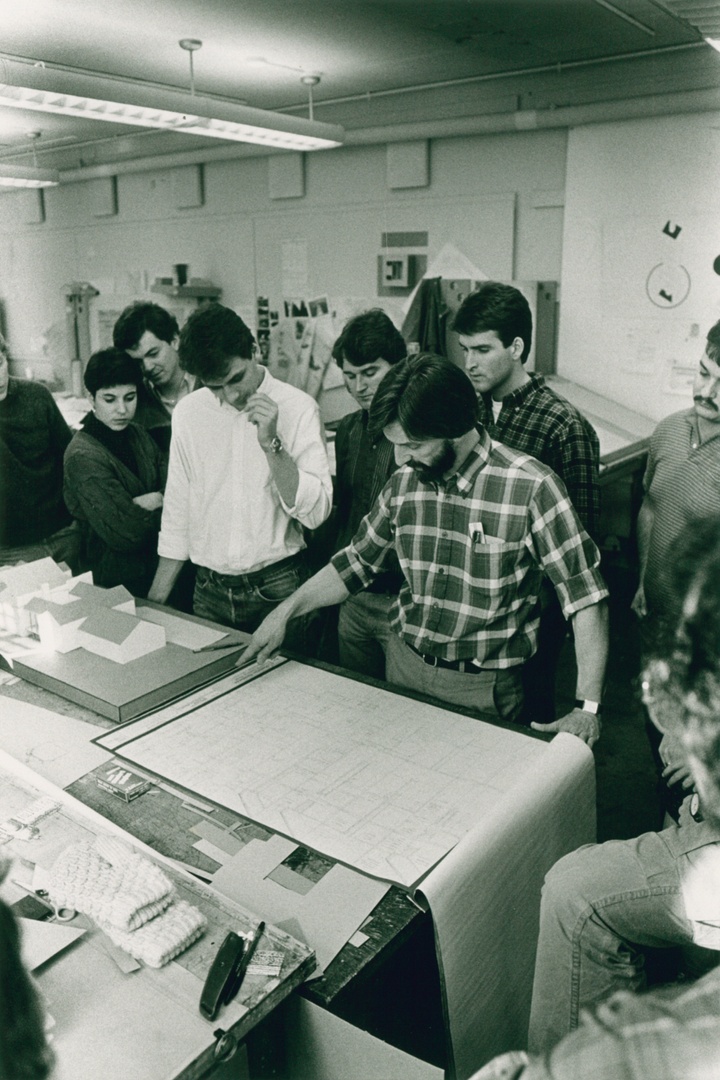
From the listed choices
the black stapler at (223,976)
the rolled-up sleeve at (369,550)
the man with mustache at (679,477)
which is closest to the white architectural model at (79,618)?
the rolled-up sleeve at (369,550)

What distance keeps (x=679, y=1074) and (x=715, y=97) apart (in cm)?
447

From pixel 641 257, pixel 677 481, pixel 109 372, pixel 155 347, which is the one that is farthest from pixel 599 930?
pixel 641 257

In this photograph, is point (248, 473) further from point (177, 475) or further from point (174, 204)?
point (174, 204)

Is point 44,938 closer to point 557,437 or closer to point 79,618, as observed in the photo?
point 79,618

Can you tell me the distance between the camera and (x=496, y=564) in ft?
6.23

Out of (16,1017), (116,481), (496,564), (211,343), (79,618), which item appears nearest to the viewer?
(16,1017)

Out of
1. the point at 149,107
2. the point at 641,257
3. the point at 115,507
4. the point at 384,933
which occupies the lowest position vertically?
the point at 384,933

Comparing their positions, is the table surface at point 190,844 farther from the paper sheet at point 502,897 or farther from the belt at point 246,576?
the belt at point 246,576

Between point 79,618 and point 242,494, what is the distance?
55 cm

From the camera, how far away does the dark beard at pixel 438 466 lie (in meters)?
1.91

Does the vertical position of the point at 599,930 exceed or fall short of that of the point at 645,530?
it falls short

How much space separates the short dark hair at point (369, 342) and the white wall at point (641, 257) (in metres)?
2.34

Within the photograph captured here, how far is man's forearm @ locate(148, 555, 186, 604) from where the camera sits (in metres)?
2.51

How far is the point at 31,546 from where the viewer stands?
2764mm
